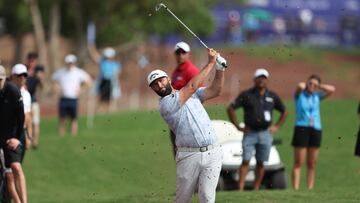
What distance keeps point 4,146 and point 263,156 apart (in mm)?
5036

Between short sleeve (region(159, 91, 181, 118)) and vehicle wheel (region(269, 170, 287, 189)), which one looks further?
vehicle wheel (region(269, 170, 287, 189))

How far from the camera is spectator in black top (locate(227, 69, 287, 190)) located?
720 inches

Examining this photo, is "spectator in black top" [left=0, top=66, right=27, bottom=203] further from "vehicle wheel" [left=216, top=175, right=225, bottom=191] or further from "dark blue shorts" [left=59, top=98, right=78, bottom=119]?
"dark blue shorts" [left=59, top=98, right=78, bottom=119]

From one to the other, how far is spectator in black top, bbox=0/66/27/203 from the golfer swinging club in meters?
2.59

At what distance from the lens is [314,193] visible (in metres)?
16.7

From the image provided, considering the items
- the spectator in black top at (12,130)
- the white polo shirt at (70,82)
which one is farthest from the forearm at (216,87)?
the white polo shirt at (70,82)

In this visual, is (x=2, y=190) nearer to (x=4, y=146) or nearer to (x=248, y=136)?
(x=4, y=146)

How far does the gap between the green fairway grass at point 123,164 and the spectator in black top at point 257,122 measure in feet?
2.57

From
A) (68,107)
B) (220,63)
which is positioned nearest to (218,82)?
(220,63)

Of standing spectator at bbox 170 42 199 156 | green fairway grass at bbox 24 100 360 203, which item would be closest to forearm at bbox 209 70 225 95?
standing spectator at bbox 170 42 199 156

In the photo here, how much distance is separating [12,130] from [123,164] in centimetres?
935

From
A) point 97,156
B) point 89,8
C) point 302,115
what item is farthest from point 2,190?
point 89,8

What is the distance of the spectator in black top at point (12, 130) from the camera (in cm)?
1455

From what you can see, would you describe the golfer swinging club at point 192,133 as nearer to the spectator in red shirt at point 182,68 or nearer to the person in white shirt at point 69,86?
the spectator in red shirt at point 182,68
